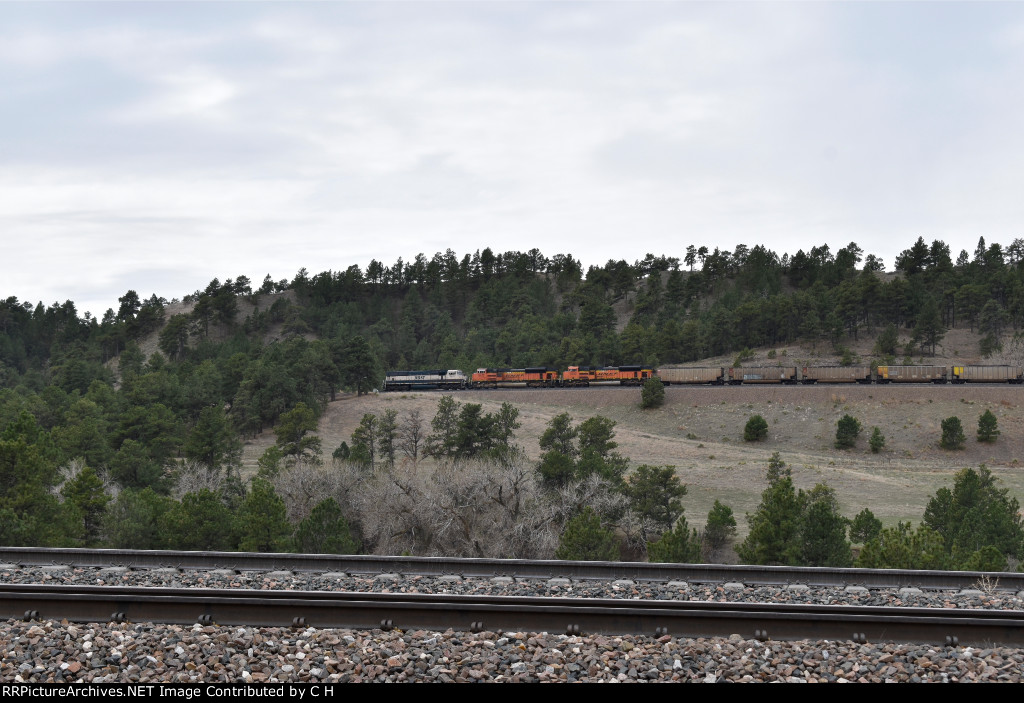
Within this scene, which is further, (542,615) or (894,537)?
(894,537)

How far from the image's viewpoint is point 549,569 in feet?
46.0

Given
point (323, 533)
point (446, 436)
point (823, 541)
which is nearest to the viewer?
point (323, 533)

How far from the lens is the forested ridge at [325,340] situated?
3272cm

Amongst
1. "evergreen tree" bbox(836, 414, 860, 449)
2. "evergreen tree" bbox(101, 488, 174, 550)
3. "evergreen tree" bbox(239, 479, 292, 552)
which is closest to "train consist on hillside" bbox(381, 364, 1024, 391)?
"evergreen tree" bbox(836, 414, 860, 449)

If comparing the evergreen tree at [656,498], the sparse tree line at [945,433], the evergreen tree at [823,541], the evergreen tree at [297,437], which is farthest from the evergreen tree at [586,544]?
the sparse tree line at [945,433]

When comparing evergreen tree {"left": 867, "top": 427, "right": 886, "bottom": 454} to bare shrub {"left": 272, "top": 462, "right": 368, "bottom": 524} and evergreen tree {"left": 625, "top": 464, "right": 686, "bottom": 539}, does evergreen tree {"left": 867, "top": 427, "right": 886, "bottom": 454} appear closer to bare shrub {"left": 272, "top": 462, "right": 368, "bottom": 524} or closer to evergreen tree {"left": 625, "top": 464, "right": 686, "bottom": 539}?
evergreen tree {"left": 625, "top": 464, "right": 686, "bottom": 539}

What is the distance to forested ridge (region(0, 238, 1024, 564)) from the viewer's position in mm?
32719

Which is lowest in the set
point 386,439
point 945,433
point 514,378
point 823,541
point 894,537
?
point 945,433

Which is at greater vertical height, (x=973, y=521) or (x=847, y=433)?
(x=973, y=521)

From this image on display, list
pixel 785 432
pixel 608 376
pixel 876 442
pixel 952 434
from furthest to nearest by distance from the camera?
1. pixel 608 376
2. pixel 785 432
3. pixel 876 442
4. pixel 952 434

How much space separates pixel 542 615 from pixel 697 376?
72.0 meters

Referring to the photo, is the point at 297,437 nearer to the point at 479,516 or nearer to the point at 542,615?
the point at 479,516

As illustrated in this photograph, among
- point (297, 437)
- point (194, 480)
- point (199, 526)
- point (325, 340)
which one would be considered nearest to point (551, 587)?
point (199, 526)

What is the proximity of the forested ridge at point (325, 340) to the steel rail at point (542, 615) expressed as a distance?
11553mm
